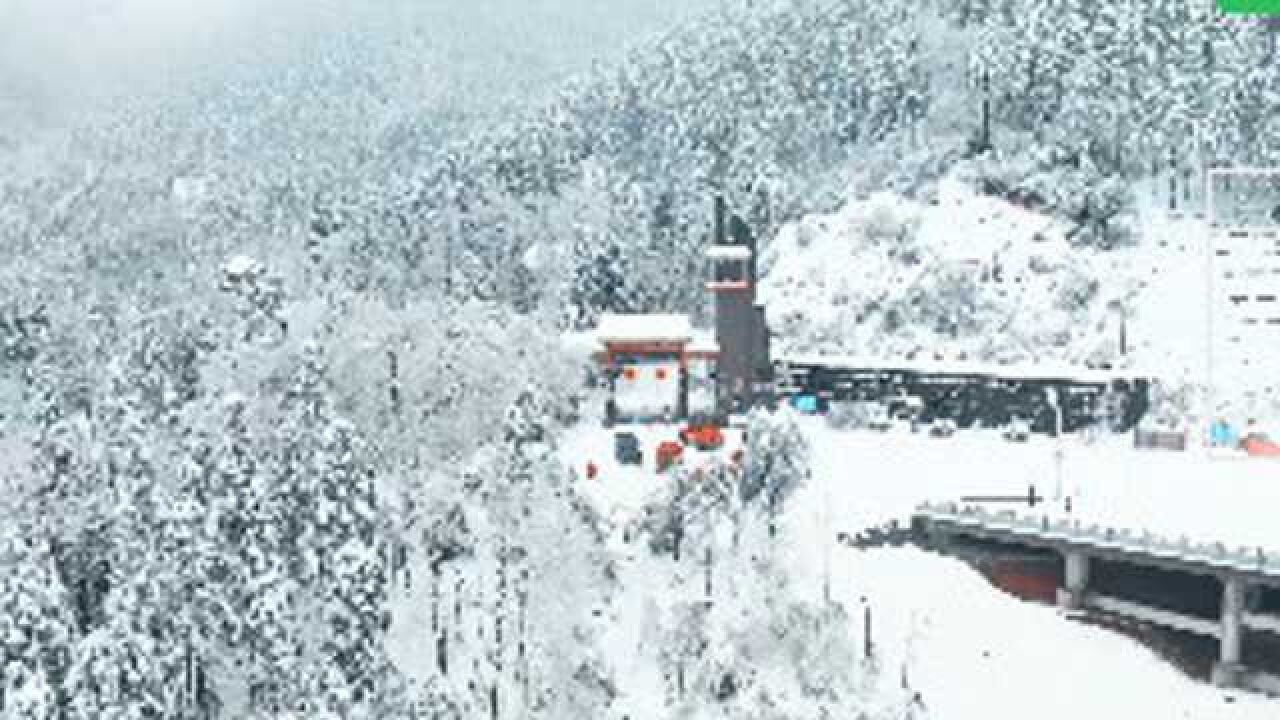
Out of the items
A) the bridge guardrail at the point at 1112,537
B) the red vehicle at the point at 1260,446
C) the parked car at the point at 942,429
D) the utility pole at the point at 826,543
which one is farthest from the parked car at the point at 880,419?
the red vehicle at the point at 1260,446

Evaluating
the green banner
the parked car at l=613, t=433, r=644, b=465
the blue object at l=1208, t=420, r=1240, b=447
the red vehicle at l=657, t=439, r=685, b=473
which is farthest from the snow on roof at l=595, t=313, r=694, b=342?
the green banner

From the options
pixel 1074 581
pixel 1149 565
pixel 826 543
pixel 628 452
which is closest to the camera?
pixel 1149 565

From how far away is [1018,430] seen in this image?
65.3m

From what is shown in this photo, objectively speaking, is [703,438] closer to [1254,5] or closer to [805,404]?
[805,404]

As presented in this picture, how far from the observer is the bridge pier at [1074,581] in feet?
177

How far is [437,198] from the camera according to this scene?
12188cm

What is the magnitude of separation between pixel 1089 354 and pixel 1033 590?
26697mm

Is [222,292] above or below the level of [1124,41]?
below

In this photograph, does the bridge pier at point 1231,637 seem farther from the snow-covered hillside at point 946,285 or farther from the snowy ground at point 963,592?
the snow-covered hillside at point 946,285

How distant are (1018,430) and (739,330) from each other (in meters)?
13.3

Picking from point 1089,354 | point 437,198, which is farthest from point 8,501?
point 437,198

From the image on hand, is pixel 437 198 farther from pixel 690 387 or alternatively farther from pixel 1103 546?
pixel 1103 546

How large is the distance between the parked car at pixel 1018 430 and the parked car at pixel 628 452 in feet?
52.7

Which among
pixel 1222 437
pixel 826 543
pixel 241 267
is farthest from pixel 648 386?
pixel 241 267
